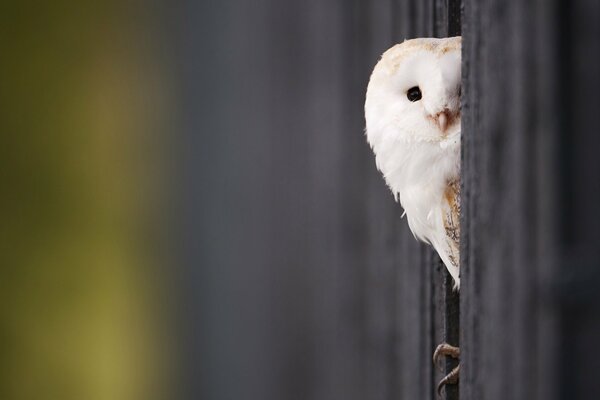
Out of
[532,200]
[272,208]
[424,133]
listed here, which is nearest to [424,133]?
[424,133]

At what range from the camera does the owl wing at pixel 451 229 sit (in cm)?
66

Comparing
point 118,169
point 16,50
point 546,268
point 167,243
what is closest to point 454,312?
point 546,268

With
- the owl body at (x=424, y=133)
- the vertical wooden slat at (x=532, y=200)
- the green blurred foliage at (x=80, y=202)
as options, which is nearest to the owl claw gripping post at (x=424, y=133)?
the owl body at (x=424, y=133)

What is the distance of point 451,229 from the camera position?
675mm

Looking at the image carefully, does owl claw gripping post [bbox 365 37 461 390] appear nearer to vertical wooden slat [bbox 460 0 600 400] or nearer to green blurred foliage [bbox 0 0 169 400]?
vertical wooden slat [bbox 460 0 600 400]

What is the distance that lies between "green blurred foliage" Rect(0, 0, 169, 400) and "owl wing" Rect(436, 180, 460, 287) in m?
1.19

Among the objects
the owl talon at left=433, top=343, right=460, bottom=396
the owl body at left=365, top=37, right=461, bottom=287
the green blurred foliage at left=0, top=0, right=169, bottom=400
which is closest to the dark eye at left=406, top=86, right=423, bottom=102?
the owl body at left=365, top=37, right=461, bottom=287

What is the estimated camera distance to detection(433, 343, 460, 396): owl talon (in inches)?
22.2

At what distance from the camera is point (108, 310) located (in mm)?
1910

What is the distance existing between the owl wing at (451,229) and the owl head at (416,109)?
0.02 m

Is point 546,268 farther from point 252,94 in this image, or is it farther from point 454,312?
point 252,94

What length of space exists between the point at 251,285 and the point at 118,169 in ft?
2.11

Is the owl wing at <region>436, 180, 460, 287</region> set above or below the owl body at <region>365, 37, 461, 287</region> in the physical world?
below

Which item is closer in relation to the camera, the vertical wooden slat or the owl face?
the vertical wooden slat
